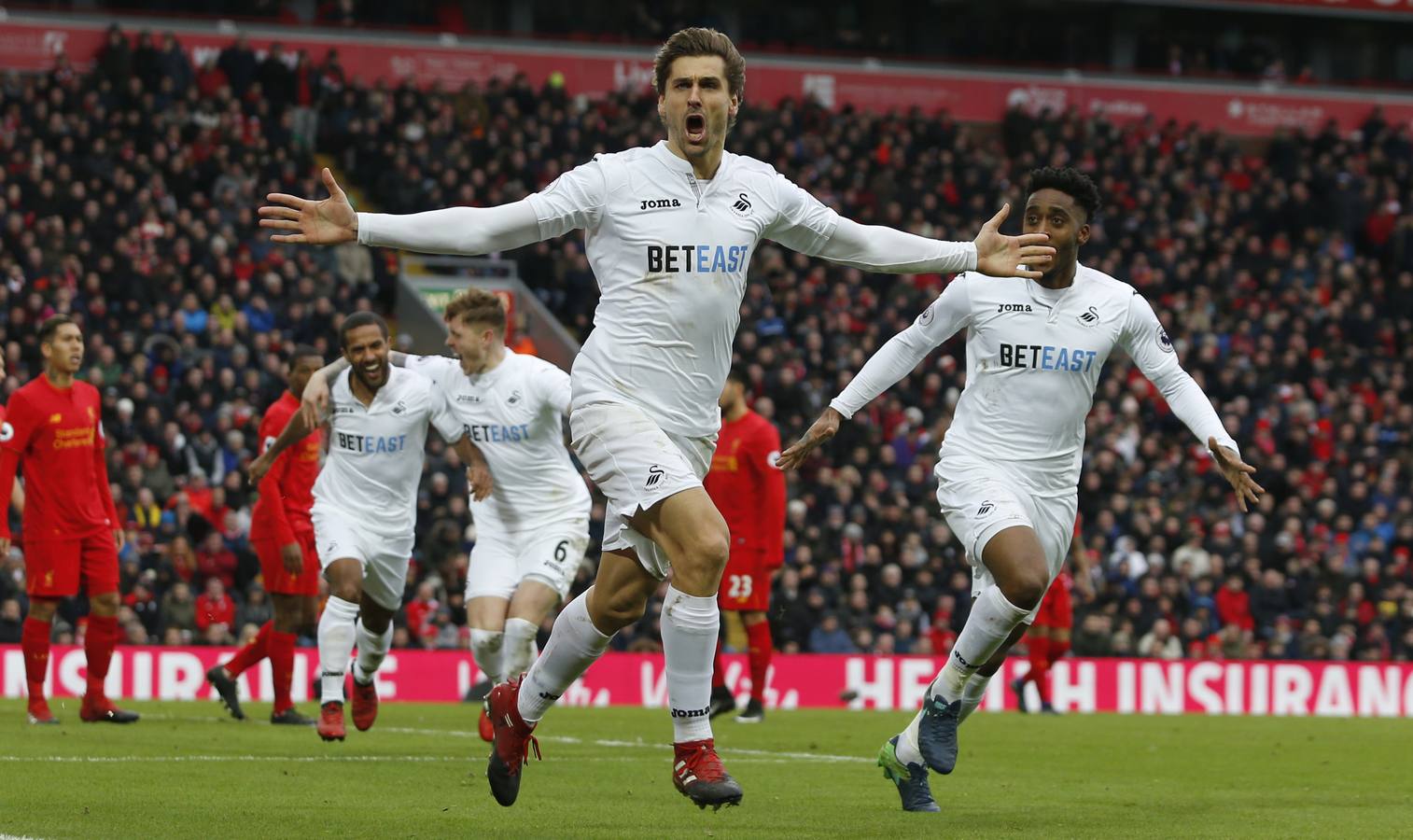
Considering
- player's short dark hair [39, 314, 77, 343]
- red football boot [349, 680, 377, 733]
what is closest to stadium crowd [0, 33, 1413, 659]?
player's short dark hair [39, 314, 77, 343]

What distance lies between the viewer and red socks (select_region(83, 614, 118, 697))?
13719 millimetres

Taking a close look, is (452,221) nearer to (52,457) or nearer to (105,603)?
(52,457)

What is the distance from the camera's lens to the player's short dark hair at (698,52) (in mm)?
7703

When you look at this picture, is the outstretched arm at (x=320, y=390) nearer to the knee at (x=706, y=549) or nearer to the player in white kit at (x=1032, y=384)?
the player in white kit at (x=1032, y=384)

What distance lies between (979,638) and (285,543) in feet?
20.2

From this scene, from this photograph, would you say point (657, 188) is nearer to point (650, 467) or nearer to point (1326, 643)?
point (650, 467)

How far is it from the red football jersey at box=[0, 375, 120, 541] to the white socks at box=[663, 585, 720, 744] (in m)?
7.00

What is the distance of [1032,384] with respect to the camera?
31.0ft

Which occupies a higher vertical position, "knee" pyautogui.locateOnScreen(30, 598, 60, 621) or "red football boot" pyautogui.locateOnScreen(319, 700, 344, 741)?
"knee" pyautogui.locateOnScreen(30, 598, 60, 621)

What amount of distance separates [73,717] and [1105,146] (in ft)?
84.0

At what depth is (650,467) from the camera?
7.48 metres

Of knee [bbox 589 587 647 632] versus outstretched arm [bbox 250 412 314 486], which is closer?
knee [bbox 589 587 647 632]

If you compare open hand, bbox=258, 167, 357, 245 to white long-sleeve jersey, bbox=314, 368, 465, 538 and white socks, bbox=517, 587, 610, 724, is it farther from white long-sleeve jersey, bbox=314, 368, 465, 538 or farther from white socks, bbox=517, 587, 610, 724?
white long-sleeve jersey, bbox=314, 368, 465, 538

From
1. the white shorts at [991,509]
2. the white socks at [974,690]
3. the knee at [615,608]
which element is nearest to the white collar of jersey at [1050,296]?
the white shorts at [991,509]
